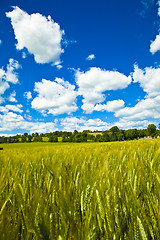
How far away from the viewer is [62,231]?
1.72 feet

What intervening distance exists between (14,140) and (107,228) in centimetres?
10903

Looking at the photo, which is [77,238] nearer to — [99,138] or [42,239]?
[42,239]

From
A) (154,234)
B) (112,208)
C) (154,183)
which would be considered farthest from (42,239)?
(154,183)

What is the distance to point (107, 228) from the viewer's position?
580mm

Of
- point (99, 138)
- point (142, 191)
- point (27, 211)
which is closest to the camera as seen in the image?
point (27, 211)

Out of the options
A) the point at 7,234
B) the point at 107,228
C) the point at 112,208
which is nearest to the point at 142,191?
the point at 112,208

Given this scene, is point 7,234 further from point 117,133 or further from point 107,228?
point 117,133

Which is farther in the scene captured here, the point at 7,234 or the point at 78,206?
the point at 78,206

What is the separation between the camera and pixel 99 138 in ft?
306

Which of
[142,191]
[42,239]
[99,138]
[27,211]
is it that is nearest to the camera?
[42,239]

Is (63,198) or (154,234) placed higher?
(63,198)

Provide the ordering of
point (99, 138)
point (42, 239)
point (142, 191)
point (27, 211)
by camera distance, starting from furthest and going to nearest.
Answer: point (99, 138)
point (142, 191)
point (27, 211)
point (42, 239)

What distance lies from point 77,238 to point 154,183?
2.25 feet

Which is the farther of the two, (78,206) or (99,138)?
(99,138)
